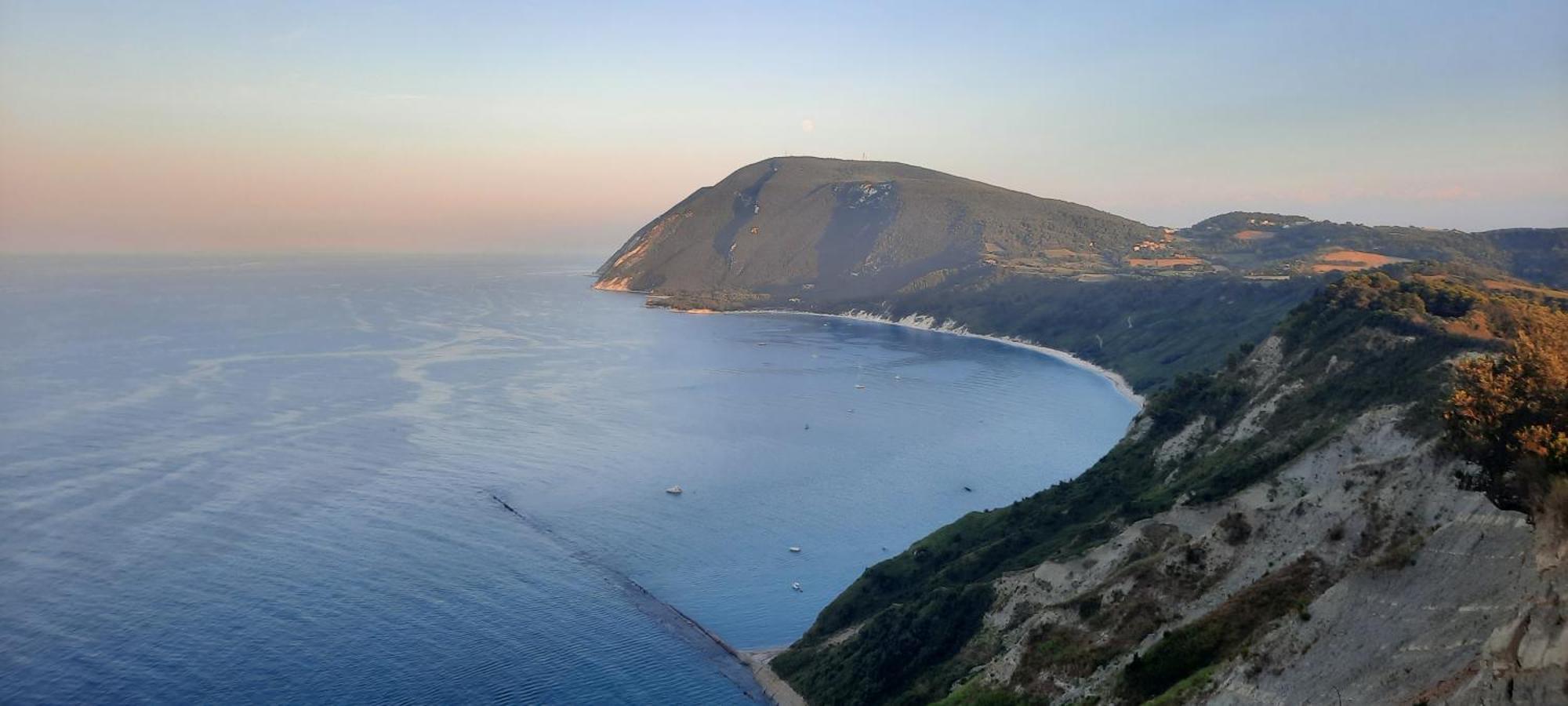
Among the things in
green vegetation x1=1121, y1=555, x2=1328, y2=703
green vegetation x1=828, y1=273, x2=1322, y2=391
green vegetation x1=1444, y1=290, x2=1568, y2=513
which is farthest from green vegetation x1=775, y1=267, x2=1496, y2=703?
green vegetation x1=828, y1=273, x2=1322, y2=391

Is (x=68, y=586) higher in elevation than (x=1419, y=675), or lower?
lower

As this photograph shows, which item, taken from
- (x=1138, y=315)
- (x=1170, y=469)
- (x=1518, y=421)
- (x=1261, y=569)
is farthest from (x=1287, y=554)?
(x=1138, y=315)

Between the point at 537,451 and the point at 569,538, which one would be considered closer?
the point at 569,538

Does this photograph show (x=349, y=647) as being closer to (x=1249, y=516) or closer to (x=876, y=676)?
(x=876, y=676)

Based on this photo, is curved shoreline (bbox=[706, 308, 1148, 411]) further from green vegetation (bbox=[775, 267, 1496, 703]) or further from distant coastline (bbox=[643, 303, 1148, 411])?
green vegetation (bbox=[775, 267, 1496, 703])

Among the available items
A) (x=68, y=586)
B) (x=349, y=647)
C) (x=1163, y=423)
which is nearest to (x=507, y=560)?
(x=349, y=647)
